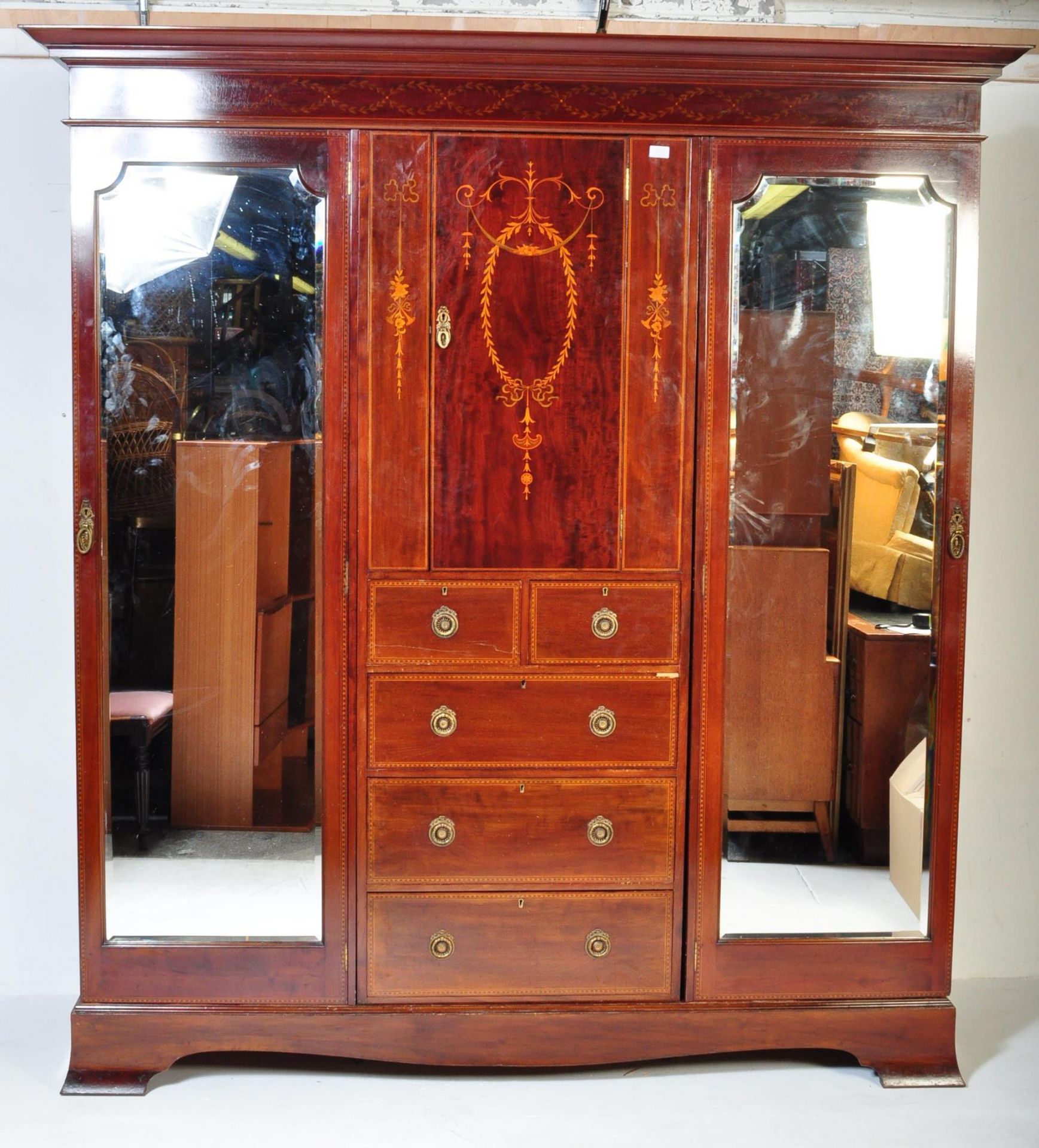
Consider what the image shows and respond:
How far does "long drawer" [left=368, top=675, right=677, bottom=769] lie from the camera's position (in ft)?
7.79

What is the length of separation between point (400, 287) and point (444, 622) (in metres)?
0.70

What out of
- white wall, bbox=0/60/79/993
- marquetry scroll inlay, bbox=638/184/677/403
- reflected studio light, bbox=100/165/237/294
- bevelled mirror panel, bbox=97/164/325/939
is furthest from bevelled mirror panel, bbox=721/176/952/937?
white wall, bbox=0/60/79/993

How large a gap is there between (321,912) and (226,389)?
113 centimetres

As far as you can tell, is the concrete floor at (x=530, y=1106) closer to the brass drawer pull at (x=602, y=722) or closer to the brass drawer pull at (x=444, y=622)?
the brass drawer pull at (x=602, y=722)

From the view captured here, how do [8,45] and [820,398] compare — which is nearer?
[820,398]

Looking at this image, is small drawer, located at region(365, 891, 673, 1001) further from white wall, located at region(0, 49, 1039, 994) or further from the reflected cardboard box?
white wall, located at region(0, 49, 1039, 994)

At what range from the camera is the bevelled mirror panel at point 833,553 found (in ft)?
7.70

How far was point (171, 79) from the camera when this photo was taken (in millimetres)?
2264

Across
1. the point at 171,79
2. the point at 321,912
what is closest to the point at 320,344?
the point at 171,79

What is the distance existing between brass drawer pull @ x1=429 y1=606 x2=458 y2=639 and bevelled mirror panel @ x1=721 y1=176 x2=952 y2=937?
59 centimetres

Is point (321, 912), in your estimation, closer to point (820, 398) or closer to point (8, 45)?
point (820, 398)

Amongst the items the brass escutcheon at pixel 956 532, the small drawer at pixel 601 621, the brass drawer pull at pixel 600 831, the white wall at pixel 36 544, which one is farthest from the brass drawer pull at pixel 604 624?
the white wall at pixel 36 544

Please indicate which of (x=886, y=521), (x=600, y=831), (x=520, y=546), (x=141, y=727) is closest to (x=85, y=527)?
(x=141, y=727)

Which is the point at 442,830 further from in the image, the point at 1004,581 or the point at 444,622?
the point at 1004,581
